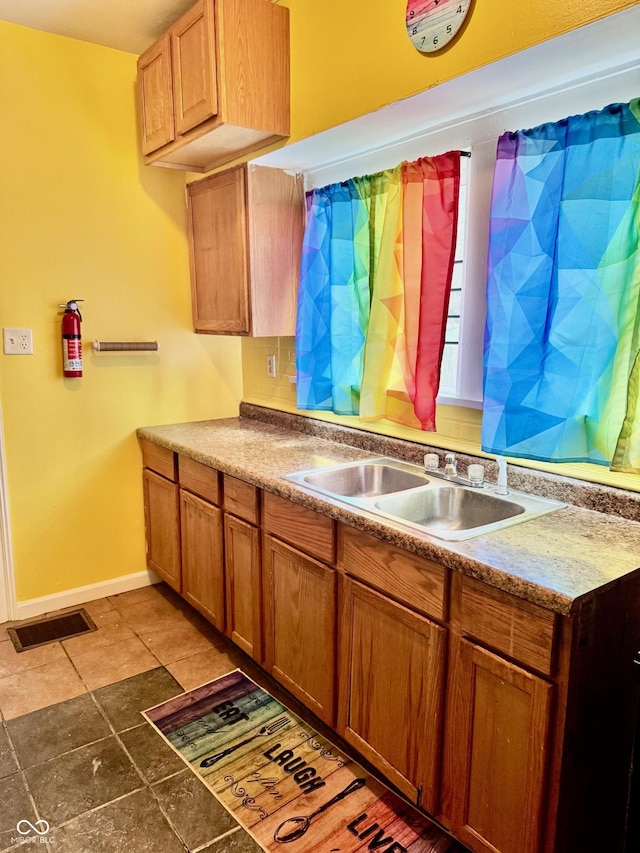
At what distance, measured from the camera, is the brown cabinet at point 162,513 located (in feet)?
9.42

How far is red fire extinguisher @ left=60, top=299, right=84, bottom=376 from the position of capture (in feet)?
9.11

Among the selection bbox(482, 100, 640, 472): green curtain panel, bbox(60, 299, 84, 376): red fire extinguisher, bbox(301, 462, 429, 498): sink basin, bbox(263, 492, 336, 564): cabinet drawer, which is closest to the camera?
bbox(482, 100, 640, 472): green curtain panel

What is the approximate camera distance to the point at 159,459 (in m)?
2.96

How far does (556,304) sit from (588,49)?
2.05ft

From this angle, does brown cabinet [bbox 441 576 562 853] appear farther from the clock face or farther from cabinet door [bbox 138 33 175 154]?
cabinet door [bbox 138 33 175 154]

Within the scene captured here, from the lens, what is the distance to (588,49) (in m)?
1.49

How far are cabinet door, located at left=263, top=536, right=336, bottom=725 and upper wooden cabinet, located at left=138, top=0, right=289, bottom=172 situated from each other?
1.59 m

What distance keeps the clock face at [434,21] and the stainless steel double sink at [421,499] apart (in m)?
1.31

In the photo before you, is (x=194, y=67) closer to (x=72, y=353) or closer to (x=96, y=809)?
(x=72, y=353)

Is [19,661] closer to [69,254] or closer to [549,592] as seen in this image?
[69,254]

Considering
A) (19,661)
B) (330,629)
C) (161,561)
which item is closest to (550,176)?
(330,629)

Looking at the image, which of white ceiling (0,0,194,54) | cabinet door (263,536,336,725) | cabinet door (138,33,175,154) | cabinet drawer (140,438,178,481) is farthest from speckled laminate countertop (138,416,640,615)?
white ceiling (0,0,194,54)

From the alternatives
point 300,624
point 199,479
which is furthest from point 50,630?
point 300,624

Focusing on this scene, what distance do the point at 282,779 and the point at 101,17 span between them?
9.75 ft
